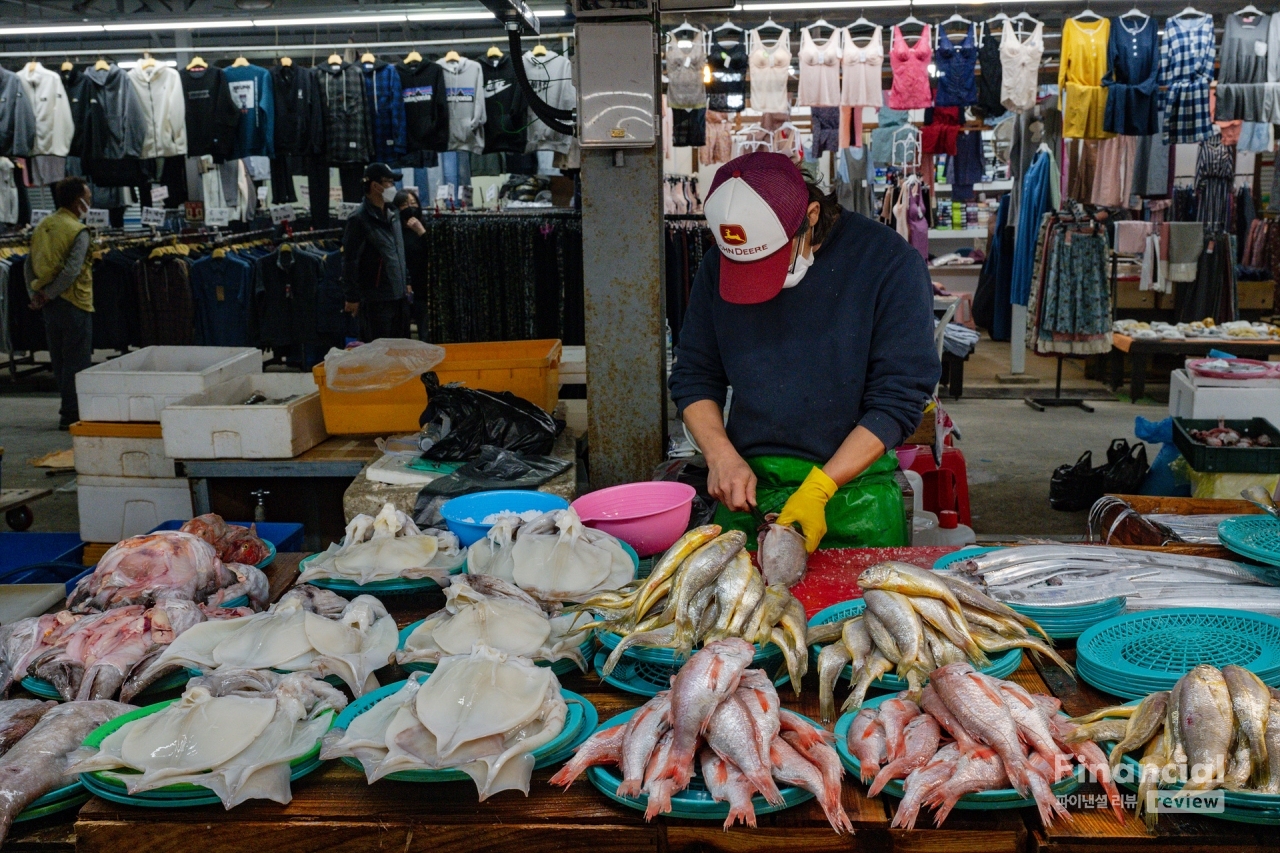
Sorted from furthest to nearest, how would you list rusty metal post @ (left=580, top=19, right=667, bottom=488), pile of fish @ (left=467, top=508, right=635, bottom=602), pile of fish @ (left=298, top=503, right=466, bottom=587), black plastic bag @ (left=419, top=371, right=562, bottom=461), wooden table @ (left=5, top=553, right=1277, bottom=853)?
1. black plastic bag @ (left=419, top=371, right=562, bottom=461)
2. rusty metal post @ (left=580, top=19, right=667, bottom=488)
3. pile of fish @ (left=298, top=503, right=466, bottom=587)
4. pile of fish @ (left=467, top=508, right=635, bottom=602)
5. wooden table @ (left=5, top=553, right=1277, bottom=853)

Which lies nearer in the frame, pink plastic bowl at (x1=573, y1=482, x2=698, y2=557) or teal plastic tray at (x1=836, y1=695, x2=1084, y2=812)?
teal plastic tray at (x1=836, y1=695, x2=1084, y2=812)

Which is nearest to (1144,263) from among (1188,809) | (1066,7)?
(1066,7)

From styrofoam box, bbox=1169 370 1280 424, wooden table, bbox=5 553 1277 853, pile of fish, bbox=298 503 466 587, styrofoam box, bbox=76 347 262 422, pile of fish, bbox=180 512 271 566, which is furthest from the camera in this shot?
styrofoam box, bbox=1169 370 1280 424

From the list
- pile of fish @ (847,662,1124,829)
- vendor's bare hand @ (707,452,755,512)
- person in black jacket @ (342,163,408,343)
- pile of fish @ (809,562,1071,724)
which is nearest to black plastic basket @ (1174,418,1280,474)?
vendor's bare hand @ (707,452,755,512)

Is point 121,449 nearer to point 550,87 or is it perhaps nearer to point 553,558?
point 553,558

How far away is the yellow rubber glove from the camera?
2863 millimetres

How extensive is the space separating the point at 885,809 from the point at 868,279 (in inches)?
69.9

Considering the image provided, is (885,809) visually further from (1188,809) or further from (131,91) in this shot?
(131,91)

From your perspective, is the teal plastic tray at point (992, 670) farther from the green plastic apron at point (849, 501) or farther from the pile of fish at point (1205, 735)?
the green plastic apron at point (849, 501)

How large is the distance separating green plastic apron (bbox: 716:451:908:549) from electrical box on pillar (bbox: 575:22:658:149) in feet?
5.79

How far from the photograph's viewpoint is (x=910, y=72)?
9.58 metres

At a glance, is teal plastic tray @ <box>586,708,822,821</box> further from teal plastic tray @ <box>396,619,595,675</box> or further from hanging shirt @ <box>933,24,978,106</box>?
hanging shirt @ <box>933,24,978,106</box>

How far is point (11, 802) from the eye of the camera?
1795mm

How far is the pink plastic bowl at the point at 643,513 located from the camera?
2961 millimetres
